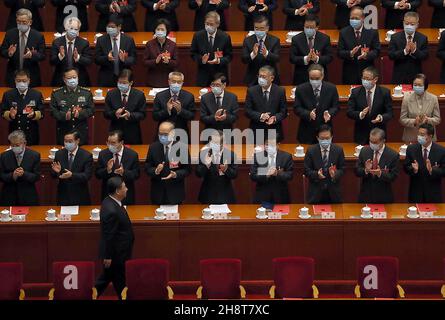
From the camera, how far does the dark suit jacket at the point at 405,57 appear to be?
18.3 metres

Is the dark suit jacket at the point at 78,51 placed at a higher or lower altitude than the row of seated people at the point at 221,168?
higher

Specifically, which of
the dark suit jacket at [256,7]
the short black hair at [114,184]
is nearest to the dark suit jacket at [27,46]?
the dark suit jacket at [256,7]

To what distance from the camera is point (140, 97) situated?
57.3 ft

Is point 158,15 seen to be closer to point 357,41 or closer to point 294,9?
point 294,9

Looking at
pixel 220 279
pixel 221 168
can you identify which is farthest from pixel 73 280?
pixel 221 168

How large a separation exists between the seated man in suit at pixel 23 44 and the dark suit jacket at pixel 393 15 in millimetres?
4631

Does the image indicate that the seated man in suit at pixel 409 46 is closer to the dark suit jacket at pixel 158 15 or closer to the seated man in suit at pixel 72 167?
the dark suit jacket at pixel 158 15

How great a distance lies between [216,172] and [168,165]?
23.0 inches

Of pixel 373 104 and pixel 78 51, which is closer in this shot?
pixel 373 104

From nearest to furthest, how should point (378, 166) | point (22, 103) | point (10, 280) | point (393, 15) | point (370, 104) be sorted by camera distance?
point (10, 280) → point (378, 166) → point (370, 104) → point (22, 103) → point (393, 15)

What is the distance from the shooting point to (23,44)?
18375 millimetres

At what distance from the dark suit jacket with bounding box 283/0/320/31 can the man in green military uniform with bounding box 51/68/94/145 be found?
3.18 meters

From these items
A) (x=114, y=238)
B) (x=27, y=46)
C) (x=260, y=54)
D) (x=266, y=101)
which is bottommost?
(x=114, y=238)
